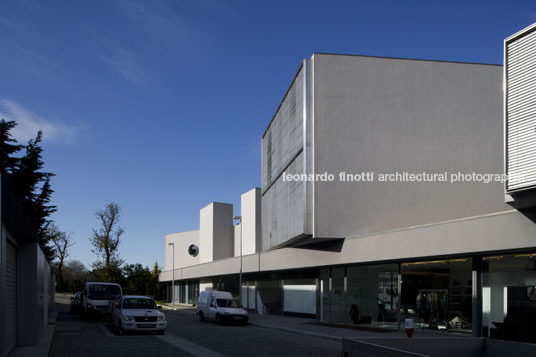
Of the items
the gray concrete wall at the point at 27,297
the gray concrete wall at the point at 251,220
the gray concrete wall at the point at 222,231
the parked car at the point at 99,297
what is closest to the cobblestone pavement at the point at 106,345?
the gray concrete wall at the point at 27,297

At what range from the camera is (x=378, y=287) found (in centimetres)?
2678

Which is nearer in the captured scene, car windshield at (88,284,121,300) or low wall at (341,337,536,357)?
low wall at (341,337,536,357)

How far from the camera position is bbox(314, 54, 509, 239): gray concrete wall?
27.3 m

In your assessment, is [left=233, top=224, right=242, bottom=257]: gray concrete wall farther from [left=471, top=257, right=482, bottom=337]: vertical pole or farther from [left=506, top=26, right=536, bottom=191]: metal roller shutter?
[left=506, top=26, right=536, bottom=191]: metal roller shutter

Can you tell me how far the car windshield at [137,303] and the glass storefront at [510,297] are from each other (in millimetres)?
13590

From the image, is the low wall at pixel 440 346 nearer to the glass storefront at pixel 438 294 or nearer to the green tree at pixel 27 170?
the glass storefront at pixel 438 294

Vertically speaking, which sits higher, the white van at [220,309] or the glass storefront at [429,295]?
the glass storefront at [429,295]

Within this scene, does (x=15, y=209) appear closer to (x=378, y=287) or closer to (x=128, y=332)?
(x=128, y=332)

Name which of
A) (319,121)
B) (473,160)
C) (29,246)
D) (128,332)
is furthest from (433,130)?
(29,246)

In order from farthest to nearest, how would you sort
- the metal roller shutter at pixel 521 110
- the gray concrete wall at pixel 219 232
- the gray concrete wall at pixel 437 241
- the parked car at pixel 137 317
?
the gray concrete wall at pixel 219 232, the parked car at pixel 137 317, the gray concrete wall at pixel 437 241, the metal roller shutter at pixel 521 110

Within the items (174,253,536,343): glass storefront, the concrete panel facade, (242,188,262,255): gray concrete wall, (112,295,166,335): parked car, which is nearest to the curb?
(174,253,536,343): glass storefront

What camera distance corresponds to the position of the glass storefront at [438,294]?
2117 centimetres

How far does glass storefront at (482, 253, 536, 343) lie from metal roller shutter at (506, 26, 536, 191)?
3.40 m

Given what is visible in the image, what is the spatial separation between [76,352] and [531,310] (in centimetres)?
1489
